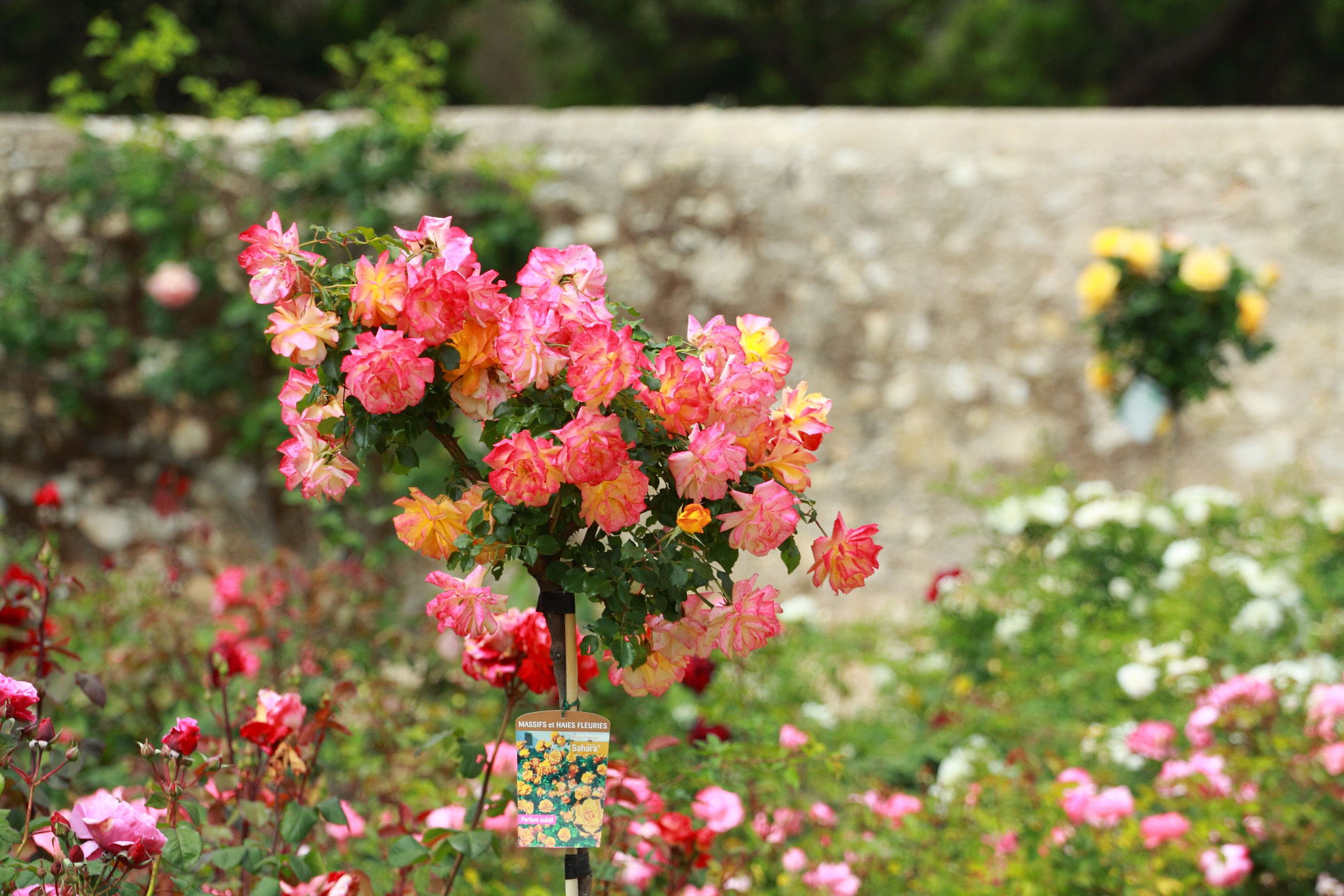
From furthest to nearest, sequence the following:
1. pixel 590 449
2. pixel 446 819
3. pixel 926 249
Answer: pixel 926 249, pixel 446 819, pixel 590 449

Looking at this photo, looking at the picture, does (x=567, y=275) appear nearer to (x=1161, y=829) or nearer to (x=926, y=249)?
(x=1161, y=829)

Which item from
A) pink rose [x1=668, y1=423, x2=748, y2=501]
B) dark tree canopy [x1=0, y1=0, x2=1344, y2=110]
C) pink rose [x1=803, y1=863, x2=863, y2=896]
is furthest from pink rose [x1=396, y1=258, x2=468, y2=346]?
dark tree canopy [x1=0, y1=0, x2=1344, y2=110]

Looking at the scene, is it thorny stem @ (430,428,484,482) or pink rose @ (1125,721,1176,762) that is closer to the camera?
thorny stem @ (430,428,484,482)

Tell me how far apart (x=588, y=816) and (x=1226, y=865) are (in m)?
0.91

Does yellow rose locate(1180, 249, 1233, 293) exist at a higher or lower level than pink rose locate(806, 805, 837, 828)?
higher

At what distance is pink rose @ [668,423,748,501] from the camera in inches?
31.4

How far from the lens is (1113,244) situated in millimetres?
2822

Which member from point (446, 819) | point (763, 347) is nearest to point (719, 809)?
point (446, 819)

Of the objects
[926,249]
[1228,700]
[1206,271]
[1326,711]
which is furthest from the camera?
[926,249]

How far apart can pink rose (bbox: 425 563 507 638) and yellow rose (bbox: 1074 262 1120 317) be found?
7.79ft

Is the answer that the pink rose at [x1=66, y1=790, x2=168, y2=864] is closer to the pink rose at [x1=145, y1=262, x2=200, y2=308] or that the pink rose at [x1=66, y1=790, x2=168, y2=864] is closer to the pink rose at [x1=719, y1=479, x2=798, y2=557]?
the pink rose at [x1=719, y1=479, x2=798, y2=557]

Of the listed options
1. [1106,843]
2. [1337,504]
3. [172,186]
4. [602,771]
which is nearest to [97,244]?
[172,186]

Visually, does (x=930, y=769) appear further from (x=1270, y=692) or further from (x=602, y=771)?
(x=602, y=771)

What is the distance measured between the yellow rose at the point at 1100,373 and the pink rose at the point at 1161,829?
1778 mm
